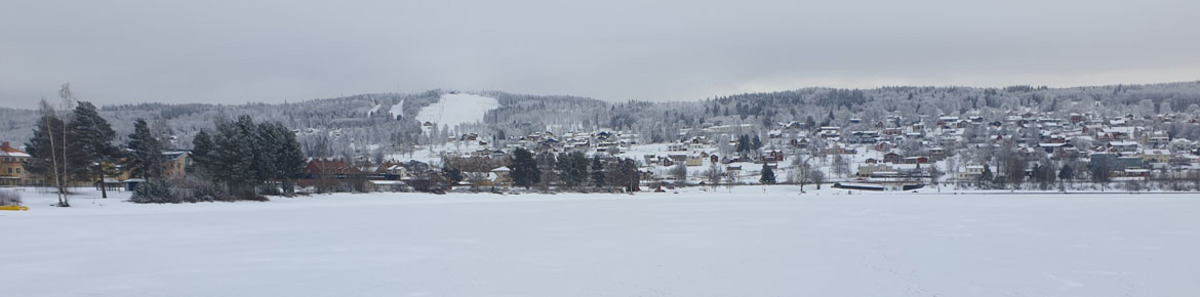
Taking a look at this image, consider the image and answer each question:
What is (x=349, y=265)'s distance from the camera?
1490 centimetres

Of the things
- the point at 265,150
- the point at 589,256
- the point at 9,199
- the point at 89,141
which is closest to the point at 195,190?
the point at 89,141

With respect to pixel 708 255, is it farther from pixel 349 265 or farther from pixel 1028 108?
pixel 1028 108

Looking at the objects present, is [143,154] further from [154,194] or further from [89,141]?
[154,194]

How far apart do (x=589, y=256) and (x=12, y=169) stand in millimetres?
53235

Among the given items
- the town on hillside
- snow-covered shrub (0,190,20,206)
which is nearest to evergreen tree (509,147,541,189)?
the town on hillside

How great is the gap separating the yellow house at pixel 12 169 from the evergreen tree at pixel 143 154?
14454 millimetres

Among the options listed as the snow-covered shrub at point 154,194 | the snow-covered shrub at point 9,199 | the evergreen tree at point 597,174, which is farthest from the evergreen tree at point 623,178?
the snow-covered shrub at point 9,199

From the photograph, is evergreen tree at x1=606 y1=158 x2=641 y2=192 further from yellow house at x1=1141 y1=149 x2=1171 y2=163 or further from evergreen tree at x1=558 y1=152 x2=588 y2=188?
yellow house at x1=1141 y1=149 x2=1171 y2=163

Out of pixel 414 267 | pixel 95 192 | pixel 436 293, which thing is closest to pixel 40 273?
pixel 414 267

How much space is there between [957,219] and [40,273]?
27347 mm

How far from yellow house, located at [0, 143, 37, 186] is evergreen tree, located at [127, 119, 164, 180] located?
14454 mm

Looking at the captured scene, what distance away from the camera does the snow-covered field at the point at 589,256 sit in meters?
12.5

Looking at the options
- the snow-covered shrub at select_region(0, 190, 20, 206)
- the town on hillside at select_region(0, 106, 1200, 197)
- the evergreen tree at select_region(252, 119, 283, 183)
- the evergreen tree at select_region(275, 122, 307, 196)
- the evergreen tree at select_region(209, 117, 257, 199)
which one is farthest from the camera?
the town on hillside at select_region(0, 106, 1200, 197)

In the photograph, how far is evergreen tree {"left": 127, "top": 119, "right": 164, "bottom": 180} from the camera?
41.1m
